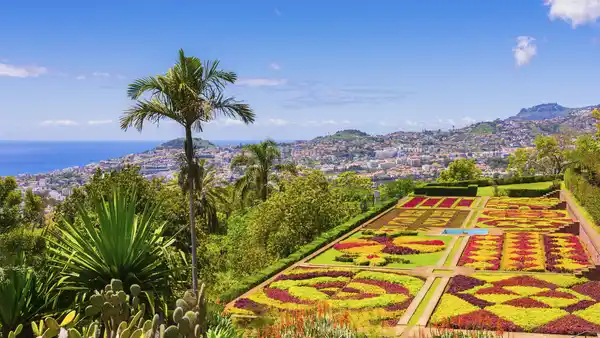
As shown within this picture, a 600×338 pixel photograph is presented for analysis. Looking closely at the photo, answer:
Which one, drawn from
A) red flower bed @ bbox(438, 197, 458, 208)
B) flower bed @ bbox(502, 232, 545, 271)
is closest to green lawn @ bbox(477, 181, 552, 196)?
red flower bed @ bbox(438, 197, 458, 208)

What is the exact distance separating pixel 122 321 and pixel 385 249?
77.8ft

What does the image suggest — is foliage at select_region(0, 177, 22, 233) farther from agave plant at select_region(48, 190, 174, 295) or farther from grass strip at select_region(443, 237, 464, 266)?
grass strip at select_region(443, 237, 464, 266)

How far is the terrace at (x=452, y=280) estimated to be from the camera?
17625 mm

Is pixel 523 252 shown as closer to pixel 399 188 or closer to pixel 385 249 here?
pixel 385 249

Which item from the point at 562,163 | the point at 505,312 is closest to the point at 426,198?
the point at 562,163

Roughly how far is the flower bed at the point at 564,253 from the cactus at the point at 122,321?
20.5m

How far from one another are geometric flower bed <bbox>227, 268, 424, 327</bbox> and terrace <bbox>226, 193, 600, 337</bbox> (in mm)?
38

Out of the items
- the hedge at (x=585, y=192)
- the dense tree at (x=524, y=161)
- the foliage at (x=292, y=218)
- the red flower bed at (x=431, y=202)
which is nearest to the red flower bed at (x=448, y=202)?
the red flower bed at (x=431, y=202)

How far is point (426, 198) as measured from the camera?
184 feet

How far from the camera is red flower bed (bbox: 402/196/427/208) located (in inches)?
2013

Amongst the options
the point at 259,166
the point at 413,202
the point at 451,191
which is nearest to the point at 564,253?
the point at 259,166

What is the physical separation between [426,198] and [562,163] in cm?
3206

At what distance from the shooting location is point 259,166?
140 ft

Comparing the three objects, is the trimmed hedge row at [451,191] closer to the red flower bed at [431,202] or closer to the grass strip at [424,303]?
the red flower bed at [431,202]
